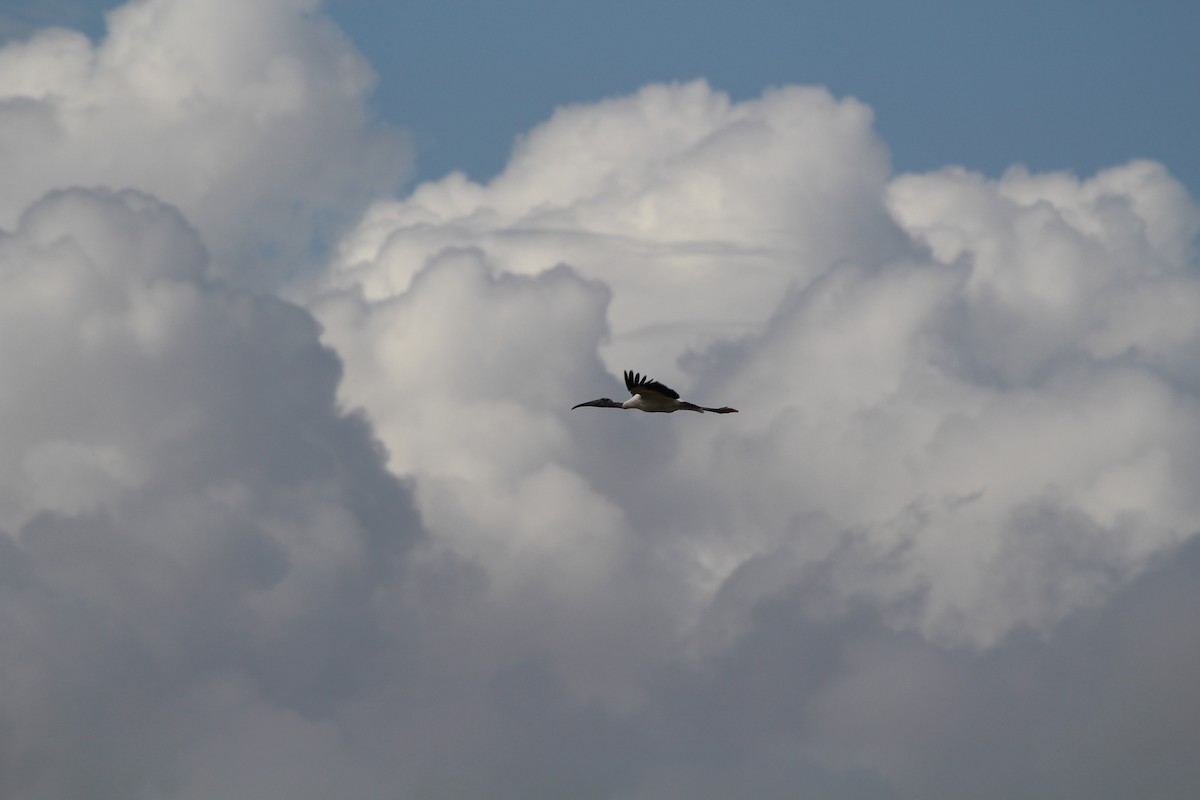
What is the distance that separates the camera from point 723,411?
16700 cm

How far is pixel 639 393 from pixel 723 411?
779 cm

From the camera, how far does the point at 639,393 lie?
161375mm
